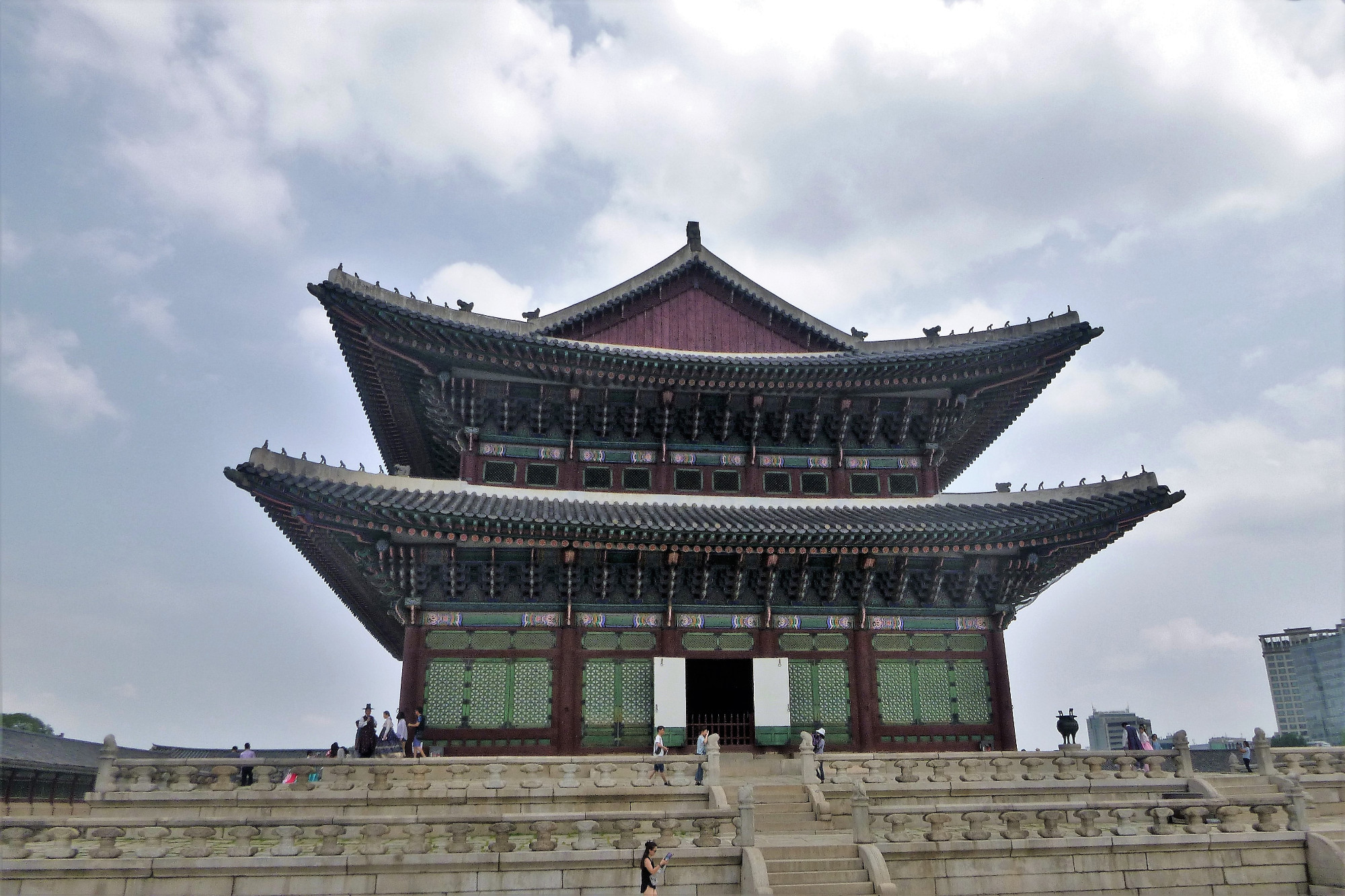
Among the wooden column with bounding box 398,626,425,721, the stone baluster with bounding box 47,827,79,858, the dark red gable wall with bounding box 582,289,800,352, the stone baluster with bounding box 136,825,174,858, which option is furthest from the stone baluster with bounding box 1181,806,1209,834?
the stone baluster with bounding box 47,827,79,858

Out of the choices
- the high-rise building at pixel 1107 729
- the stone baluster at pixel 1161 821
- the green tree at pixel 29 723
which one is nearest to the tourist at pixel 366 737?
the stone baluster at pixel 1161 821

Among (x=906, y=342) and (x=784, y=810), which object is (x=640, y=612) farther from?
(x=906, y=342)

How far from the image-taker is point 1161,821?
15828 mm

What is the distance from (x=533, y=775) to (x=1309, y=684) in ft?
283

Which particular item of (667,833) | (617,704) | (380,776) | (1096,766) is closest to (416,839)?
(380,776)

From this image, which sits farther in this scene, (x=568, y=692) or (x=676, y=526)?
(x=568, y=692)

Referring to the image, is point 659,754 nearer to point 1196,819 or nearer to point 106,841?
point 1196,819

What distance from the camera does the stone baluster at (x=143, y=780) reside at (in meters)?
16.6

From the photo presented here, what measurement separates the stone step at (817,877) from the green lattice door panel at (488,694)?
9627 mm

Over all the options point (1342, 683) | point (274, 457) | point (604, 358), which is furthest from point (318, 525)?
point (1342, 683)

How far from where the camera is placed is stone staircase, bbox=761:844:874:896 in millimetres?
13719

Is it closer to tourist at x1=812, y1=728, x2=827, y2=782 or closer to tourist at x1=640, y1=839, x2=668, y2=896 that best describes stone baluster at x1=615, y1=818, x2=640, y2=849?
tourist at x1=640, y1=839, x2=668, y2=896

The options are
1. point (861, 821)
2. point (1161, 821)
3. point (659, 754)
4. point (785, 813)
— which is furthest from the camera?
point (659, 754)

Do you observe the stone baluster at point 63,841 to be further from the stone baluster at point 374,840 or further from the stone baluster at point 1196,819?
the stone baluster at point 1196,819
